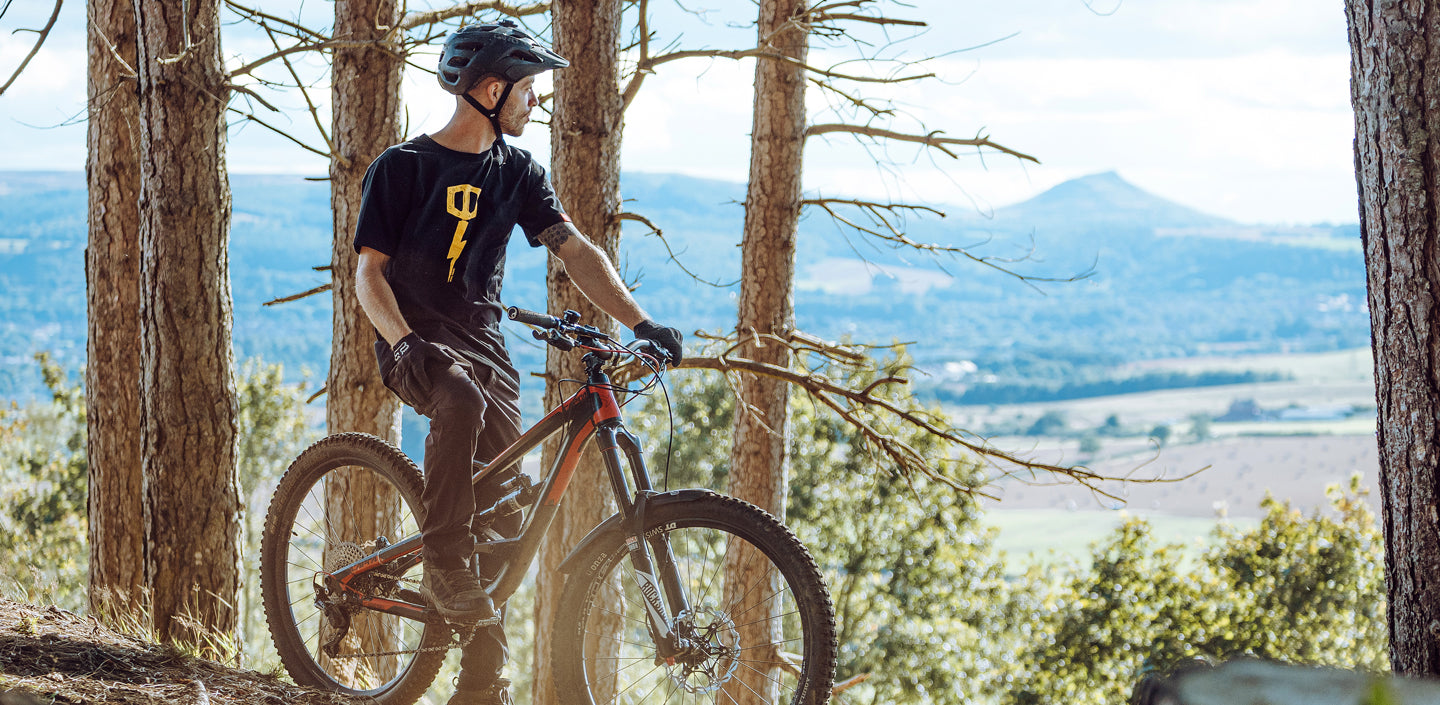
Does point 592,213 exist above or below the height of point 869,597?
above

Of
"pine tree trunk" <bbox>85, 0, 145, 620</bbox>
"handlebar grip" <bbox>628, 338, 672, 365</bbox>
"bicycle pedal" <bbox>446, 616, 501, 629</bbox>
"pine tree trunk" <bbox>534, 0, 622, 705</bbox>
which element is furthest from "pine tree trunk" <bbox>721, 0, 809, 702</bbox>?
"handlebar grip" <bbox>628, 338, 672, 365</bbox>

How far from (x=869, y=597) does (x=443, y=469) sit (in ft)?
75.9

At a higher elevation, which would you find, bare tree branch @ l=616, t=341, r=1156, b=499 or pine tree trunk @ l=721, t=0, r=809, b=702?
pine tree trunk @ l=721, t=0, r=809, b=702

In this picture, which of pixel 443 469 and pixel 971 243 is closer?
pixel 443 469

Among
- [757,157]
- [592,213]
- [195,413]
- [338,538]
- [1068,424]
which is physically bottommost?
[1068,424]

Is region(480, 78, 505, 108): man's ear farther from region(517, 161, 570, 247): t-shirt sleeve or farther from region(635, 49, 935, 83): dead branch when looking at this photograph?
region(635, 49, 935, 83): dead branch

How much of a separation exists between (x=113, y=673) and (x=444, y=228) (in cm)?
193

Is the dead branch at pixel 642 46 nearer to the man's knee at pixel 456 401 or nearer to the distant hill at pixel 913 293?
the man's knee at pixel 456 401

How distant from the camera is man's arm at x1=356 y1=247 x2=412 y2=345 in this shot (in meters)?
3.33

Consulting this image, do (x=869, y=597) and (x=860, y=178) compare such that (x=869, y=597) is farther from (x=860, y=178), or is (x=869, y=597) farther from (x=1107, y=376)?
(x=1107, y=376)

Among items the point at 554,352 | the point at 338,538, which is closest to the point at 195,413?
the point at 338,538

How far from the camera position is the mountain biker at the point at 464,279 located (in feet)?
11.0

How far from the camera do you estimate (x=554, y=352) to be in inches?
260

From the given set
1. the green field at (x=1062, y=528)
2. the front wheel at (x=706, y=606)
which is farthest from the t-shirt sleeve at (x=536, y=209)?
the green field at (x=1062, y=528)
